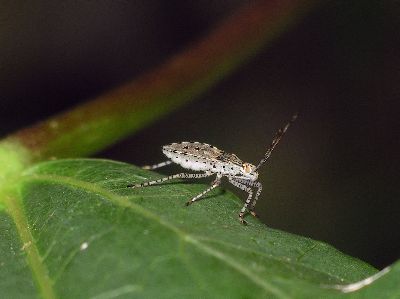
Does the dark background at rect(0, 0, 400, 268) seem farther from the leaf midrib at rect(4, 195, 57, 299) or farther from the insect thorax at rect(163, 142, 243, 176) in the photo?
the leaf midrib at rect(4, 195, 57, 299)

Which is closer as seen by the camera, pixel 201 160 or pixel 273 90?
pixel 201 160

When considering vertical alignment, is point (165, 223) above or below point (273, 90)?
below

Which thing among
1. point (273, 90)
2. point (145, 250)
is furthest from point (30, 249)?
point (273, 90)

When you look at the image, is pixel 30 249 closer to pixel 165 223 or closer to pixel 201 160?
pixel 165 223

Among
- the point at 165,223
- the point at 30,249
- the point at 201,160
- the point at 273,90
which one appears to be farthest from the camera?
the point at 273,90

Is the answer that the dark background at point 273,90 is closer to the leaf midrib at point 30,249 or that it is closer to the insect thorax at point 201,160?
the insect thorax at point 201,160

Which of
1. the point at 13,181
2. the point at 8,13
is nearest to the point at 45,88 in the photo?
the point at 8,13
